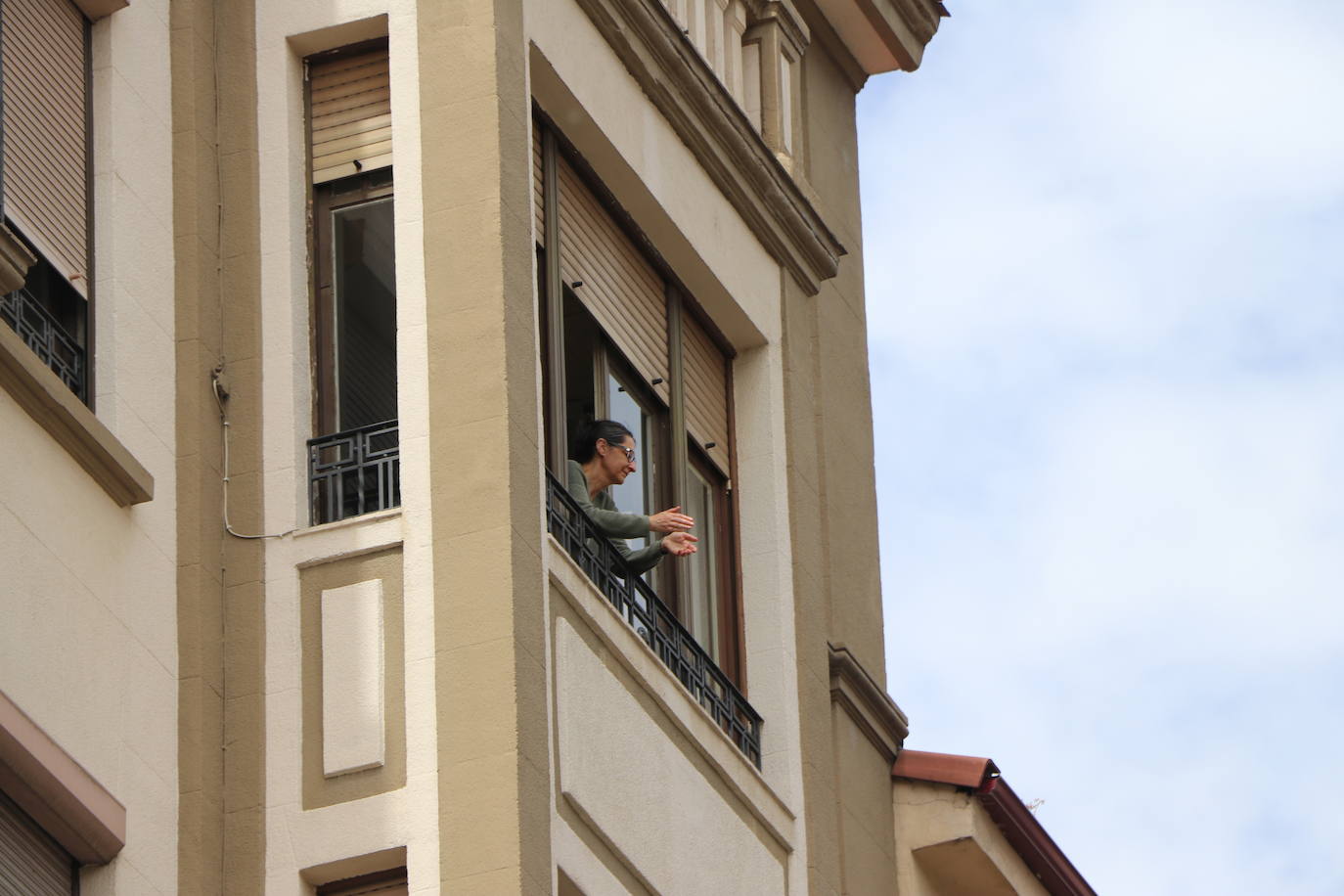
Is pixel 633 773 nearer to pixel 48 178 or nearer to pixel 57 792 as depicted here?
pixel 57 792

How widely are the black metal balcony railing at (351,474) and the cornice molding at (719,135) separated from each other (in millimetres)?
3313

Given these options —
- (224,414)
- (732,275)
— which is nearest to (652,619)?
(732,275)

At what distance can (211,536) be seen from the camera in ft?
47.7

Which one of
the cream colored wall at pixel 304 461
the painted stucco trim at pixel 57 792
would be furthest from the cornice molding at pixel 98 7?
the painted stucco trim at pixel 57 792

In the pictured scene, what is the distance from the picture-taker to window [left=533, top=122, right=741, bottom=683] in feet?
55.2

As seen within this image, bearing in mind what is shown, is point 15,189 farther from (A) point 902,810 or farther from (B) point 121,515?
(A) point 902,810

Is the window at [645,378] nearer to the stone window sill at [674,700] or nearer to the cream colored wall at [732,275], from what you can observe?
the cream colored wall at [732,275]

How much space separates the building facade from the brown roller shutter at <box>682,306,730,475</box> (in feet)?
1.02

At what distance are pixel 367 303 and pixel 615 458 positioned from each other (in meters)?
1.75

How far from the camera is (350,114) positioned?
15703 millimetres

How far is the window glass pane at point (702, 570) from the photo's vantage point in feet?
58.8

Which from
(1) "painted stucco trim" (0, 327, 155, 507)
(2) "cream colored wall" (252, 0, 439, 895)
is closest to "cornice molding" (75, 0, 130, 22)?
(2) "cream colored wall" (252, 0, 439, 895)

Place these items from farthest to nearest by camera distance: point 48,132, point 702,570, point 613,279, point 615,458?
point 702,570 → point 613,279 → point 615,458 → point 48,132

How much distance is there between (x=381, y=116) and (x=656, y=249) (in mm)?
2753
